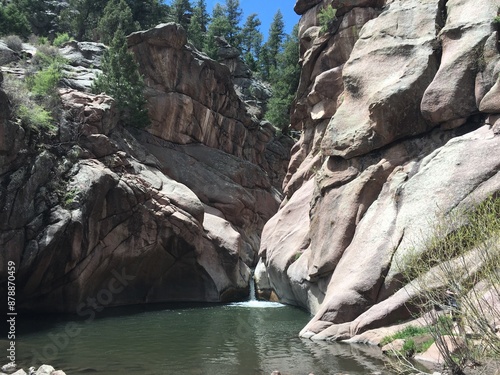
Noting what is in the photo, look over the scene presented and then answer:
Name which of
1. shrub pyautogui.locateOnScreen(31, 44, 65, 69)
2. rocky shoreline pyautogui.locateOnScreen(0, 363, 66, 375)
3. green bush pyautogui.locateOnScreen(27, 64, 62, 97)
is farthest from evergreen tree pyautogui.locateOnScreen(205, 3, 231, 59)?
rocky shoreline pyautogui.locateOnScreen(0, 363, 66, 375)

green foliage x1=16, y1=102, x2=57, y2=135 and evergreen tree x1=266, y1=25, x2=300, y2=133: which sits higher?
→ evergreen tree x1=266, y1=25, x2=300, y2=133

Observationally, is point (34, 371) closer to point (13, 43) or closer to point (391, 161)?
→ point (391, 161)

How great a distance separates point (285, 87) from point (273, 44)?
31.3m

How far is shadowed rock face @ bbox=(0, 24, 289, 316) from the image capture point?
95.2 ft

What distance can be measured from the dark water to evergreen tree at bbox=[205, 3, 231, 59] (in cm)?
4727

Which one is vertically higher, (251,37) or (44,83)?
(251,37)

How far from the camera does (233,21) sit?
9250 cm

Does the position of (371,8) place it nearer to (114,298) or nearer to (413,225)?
(413,225)

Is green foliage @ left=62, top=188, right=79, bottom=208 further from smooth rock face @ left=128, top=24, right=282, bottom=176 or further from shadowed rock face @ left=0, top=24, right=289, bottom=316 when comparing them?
smooth rock face @ left=128, top=24, right=282, bottom=176

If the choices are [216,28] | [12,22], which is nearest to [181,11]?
[216,28]

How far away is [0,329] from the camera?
24547 mm

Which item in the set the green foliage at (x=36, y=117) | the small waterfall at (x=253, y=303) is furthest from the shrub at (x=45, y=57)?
the small waterfall at (x=253, y=303)

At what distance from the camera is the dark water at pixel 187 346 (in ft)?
53.3

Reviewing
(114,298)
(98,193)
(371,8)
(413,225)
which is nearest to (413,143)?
(413,225)
